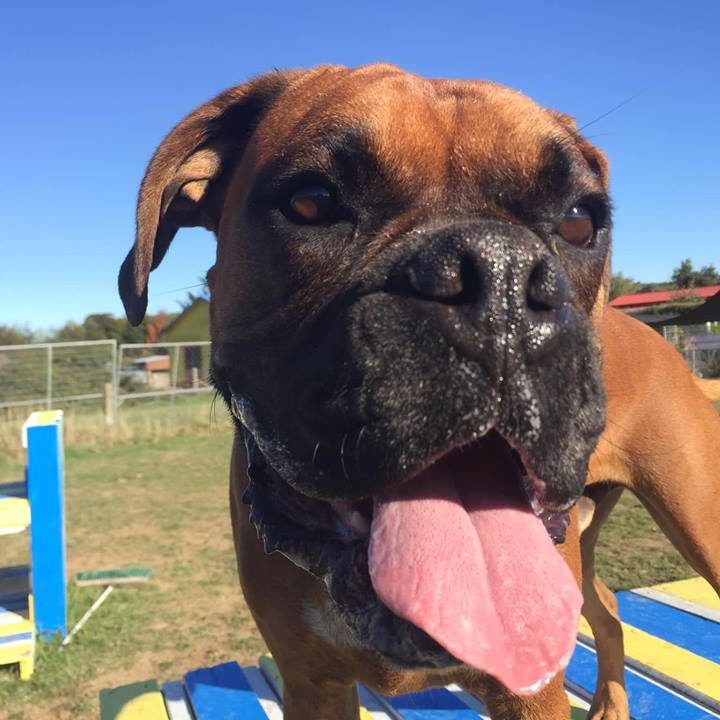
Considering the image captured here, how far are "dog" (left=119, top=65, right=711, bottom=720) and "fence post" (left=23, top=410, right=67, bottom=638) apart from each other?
3.23 meters

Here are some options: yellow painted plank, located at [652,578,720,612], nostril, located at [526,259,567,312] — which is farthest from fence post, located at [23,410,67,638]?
nostril, located at [526,259,567,312]

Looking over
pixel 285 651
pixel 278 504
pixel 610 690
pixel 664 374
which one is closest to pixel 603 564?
pixel 610 690

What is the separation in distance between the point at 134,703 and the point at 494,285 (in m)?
3.43

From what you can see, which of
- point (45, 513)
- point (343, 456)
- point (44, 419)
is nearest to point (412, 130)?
point (343, 456)

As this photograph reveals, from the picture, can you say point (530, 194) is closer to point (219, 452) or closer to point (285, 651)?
point (285, 651)

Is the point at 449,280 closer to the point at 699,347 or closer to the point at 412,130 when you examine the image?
the point at 412,130

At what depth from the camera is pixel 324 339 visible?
169cm

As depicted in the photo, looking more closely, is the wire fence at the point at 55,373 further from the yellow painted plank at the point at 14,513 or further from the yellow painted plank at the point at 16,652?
the yellow painted plank at the point at 16,652

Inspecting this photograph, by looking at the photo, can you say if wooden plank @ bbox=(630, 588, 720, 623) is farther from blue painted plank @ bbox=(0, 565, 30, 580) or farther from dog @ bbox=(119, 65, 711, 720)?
blue painted plank @ bbox=(0, 565, 30, 580)

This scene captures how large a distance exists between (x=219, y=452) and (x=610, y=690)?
36.0 ft

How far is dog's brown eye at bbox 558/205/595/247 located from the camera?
2035mm

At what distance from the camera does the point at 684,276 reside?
1695 inches

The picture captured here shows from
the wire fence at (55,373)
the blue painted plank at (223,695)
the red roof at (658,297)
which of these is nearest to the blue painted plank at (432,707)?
the blue painted plank at (223,695)

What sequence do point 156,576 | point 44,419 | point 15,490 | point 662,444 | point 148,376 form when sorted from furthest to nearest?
point 148,376
point 156,576
point 44,419
point 15,490
point 662,444
